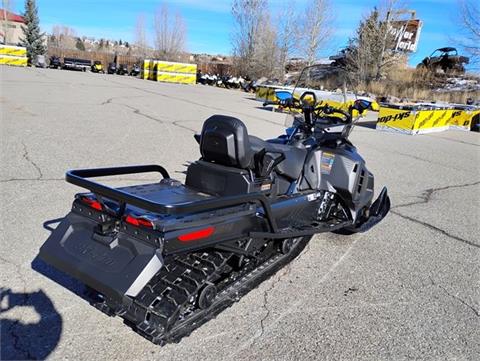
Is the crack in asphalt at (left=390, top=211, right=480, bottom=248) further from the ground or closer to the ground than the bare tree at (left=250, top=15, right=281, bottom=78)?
closer to the ground

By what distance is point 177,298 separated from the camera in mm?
2467

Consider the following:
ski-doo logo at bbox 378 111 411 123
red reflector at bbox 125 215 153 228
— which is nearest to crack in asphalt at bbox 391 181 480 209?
red reflector at bbox 125 215 153 228

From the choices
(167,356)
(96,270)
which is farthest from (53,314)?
(167,356)

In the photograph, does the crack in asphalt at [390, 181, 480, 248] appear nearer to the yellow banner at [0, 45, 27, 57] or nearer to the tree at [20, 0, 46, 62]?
the yellow banner at [0, 45, 27, 57]

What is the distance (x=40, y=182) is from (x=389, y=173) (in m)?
6.01

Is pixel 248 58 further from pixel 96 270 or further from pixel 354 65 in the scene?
pixel 96 270

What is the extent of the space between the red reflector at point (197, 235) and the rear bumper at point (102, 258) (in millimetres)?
176

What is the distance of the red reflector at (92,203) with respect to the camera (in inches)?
108

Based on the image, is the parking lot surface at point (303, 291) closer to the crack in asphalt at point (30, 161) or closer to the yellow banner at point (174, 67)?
the crack in asphalt at point (30, 161)

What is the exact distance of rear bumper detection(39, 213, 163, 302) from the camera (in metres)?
2.38

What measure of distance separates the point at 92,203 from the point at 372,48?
112 feet

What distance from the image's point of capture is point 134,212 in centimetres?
265

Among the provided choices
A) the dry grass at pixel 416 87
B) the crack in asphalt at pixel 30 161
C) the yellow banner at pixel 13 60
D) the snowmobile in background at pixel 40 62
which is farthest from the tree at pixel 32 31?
the crack in asphalt at pixel 30 161

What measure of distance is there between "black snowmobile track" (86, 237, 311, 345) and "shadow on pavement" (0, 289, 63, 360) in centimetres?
30
